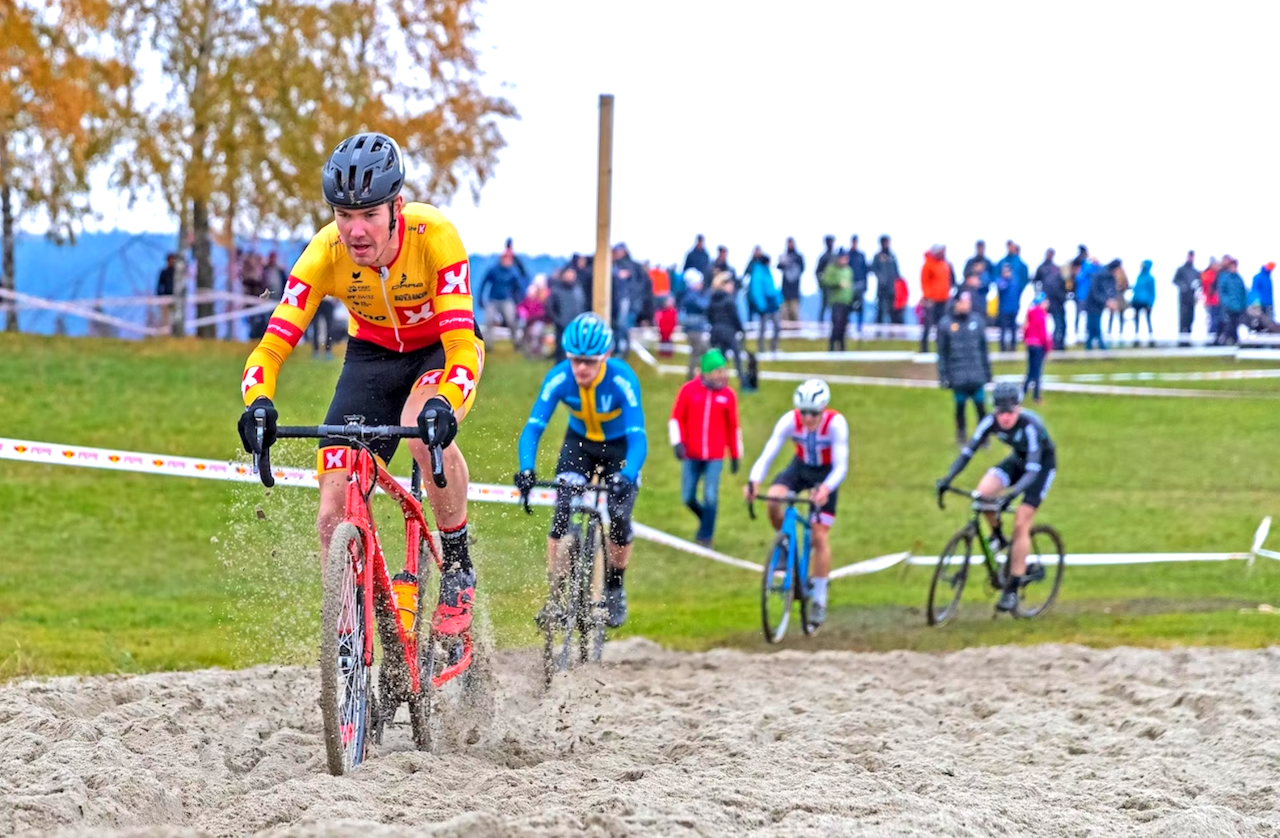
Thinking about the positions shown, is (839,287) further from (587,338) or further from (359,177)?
(359,177)

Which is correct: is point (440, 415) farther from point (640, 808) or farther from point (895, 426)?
point (895, 426)

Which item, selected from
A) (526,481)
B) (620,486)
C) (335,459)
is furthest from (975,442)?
(335,459)

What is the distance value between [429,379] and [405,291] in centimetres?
43

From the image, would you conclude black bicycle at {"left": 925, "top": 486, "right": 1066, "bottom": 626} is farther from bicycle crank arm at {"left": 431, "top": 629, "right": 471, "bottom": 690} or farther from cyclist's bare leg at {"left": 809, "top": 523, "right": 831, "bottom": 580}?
bicycle crank arm at {"left": 431, "top": 629, "right": 471, "bottom": 690}

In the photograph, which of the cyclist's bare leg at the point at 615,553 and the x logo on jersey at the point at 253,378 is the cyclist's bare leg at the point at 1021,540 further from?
the x logo on jersey at the point at 253,378

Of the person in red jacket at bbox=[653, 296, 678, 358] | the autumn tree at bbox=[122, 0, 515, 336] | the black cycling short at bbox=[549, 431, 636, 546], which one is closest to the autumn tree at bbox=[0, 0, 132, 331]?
the autumn tree at bbox=[122, 0, 515, 336]

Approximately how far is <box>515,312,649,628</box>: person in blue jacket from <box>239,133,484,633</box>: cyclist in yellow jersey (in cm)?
252

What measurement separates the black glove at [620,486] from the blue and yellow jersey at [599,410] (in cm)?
4

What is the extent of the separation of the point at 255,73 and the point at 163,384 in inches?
346

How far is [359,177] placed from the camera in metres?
6.46

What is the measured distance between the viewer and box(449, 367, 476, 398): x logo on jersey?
6.73 meters

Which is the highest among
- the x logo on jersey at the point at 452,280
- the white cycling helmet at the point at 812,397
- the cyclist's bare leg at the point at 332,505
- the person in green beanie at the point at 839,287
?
the person in green beanie at the point at 839,287

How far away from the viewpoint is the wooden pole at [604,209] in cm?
Answer: 1280

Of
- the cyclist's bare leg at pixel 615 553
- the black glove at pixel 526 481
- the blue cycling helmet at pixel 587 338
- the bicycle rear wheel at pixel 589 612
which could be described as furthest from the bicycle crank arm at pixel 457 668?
the cyclist's bare leg at pixel 615 553
